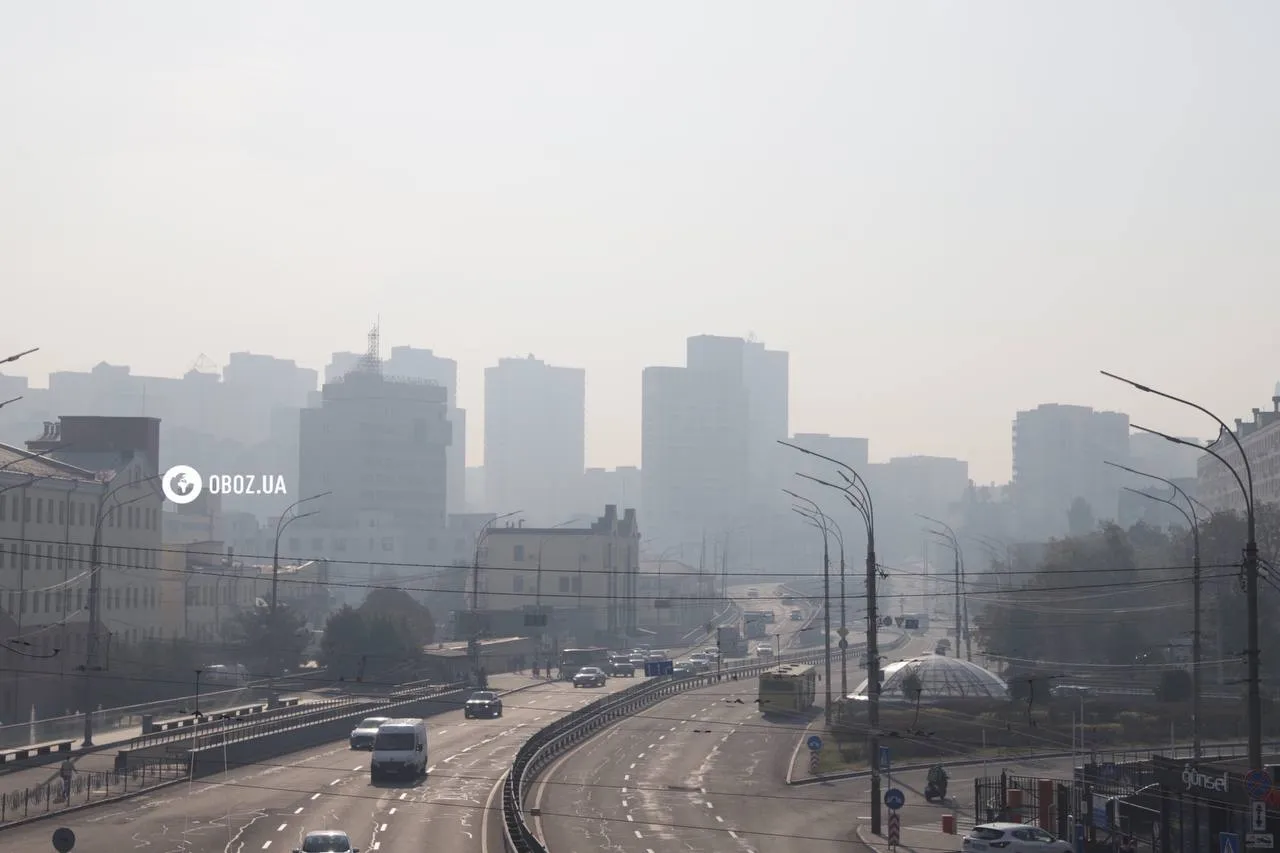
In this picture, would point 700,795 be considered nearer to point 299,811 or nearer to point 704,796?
point 704,796

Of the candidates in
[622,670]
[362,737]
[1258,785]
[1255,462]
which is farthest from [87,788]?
[1255,462]

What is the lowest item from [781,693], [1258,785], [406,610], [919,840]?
[919,840]

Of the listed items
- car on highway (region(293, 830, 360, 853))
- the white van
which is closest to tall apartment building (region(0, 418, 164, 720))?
the white van

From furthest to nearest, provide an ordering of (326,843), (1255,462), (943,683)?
(1255,462), (943,683), (326,843)

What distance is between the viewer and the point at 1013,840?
131 ft

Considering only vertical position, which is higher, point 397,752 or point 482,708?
point 397,752

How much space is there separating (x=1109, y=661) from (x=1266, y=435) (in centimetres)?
6049

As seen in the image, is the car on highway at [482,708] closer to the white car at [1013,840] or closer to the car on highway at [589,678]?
the car on highway at [589,678]

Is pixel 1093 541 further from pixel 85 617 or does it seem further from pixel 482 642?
pixel 85 617

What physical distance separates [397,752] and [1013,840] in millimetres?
25126

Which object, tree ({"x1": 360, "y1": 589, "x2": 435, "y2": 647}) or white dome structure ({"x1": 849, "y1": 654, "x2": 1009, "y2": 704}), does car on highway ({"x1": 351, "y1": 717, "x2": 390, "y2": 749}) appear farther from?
tree ({"x1": 360, "y1": 589, "x2": 435, "y2": 647})

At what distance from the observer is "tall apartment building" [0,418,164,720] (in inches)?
2953

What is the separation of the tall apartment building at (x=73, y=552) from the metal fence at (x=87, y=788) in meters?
6.20

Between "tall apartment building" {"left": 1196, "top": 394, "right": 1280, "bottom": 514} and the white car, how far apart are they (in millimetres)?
107804
